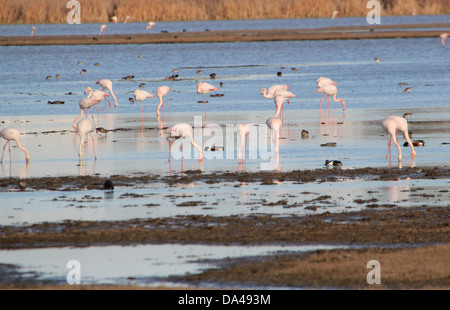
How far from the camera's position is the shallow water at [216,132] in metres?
11.8

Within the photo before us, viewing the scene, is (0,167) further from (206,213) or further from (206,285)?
(206,285)

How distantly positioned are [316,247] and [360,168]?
5.25 m

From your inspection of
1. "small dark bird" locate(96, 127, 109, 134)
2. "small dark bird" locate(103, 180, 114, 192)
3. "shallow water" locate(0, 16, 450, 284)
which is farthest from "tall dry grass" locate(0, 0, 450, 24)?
"small dark bird" locate(103, 180, 114, 192)

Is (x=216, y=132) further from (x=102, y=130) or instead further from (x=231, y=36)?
(x=231, y=36)

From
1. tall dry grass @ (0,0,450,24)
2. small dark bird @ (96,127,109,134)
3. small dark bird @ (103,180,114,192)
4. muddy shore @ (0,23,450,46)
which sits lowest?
small dark bird @ (103,180,114,192)

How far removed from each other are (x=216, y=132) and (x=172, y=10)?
56513mm

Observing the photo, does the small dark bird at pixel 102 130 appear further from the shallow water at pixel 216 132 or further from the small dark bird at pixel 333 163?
the small dark bird at pixel 333 163

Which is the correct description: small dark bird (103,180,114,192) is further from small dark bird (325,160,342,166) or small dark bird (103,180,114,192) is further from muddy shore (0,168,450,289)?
small dark bird (325,160,342,166)

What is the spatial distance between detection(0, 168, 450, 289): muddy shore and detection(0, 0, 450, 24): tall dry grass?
64.5 meters

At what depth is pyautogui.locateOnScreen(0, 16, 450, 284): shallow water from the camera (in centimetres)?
1183

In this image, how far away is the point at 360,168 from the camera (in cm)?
1473

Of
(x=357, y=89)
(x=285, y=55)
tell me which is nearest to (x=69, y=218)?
(x=357, y=89)

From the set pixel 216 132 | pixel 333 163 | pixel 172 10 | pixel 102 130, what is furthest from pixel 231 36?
pixel 333 163

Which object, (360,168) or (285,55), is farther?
(285,55)
